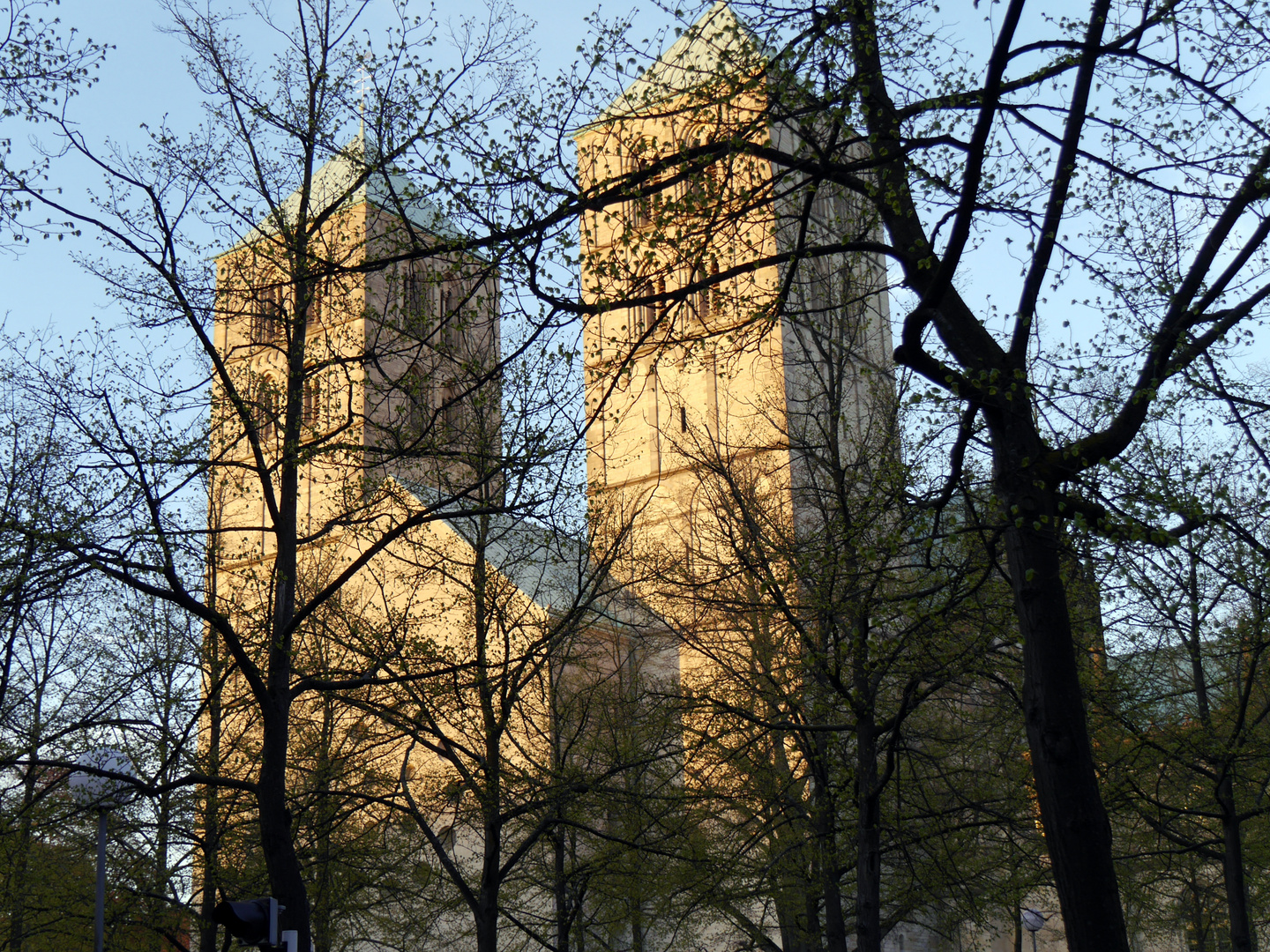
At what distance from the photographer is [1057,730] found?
686 cm

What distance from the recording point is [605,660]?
2986 cm

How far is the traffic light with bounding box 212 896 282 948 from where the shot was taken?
8.31 m

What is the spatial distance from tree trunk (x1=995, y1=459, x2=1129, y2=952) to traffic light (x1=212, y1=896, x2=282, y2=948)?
15.5 feet

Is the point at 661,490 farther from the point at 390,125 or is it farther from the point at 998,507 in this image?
the point at 998,507

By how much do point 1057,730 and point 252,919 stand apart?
5.15 m

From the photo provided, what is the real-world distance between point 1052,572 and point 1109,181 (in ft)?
10.1

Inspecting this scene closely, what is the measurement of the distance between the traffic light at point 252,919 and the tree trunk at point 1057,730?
15.5 feet

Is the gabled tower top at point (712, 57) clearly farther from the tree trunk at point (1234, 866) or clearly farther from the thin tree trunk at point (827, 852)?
the tree trunk at point (1234, 866)

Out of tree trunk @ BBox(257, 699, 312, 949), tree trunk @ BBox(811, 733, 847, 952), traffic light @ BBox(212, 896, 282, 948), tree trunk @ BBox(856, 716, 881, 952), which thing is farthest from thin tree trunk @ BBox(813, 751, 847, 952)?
traffic light @ BBox(212, 896, 282, 948)

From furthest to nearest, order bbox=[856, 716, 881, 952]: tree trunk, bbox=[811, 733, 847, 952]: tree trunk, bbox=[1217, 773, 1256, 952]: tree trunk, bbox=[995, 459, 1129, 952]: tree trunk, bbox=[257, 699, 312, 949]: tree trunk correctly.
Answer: bbox=[811, 733, 847, 952]: tree trunk → bbox=[1217, 773, 1256, 952]: tree trunk → bbox=[856, 716, 881, 952]: tree trunk → bbox=[257, 699, 312, 949]: tree trunk → bbox=[995, 459, 1129, 952]: tree trunk

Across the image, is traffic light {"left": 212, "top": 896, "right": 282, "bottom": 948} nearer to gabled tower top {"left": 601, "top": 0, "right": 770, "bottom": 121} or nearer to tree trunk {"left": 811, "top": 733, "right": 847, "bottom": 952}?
gabled tower top {"left": 601, "top": 0, "right": 770, "bottom": 121}

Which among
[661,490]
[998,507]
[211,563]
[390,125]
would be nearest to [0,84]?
[390,125]

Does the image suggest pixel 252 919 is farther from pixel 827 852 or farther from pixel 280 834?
pixel 827 852

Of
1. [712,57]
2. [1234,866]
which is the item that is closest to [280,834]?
[712,57]
